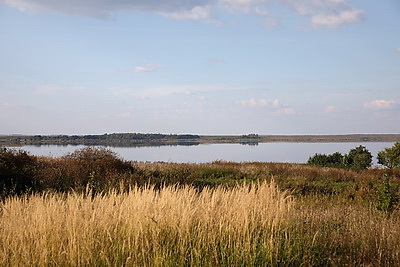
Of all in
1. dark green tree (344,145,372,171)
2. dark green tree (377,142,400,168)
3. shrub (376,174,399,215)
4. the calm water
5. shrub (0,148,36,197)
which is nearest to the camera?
shrub (376,174,399,215)

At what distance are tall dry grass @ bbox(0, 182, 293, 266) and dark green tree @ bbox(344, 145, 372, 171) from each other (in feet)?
78.8

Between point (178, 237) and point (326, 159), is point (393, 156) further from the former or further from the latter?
point (178, 237)

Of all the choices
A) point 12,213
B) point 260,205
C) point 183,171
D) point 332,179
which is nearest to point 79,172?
point 183,171

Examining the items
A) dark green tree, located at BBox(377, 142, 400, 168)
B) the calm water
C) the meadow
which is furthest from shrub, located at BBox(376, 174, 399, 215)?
dark green tree, located at BBox(377, 142, 400, 168)

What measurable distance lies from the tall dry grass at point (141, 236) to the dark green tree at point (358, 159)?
2402 centimetres

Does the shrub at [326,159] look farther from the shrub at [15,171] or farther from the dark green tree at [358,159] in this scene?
the shrub at [15,171]

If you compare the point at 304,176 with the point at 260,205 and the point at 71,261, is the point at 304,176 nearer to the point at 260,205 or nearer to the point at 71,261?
the point at 260,205

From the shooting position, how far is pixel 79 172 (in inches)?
654

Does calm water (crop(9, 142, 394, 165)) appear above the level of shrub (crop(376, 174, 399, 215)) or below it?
below

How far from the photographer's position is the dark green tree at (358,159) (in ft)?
99.8

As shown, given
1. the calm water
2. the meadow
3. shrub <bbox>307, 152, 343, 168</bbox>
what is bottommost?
the calm water

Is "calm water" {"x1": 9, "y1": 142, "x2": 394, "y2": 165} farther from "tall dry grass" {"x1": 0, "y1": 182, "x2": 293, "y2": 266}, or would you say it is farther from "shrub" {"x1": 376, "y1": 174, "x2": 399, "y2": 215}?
"shrub" {"x1": 376, "y1": 174, "x2": 399, "y2": 215}

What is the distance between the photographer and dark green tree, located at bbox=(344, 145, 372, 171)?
30425mm

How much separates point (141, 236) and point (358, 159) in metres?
30.4
